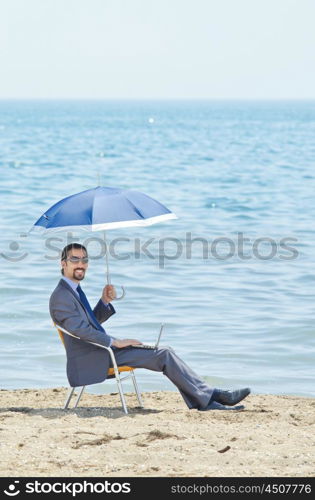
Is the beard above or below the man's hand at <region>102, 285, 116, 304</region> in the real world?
above

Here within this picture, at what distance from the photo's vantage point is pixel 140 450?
5.87 m

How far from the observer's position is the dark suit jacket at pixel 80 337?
6.90m

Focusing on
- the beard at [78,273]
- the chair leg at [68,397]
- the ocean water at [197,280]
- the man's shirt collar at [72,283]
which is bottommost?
the ocean water at [197,280]

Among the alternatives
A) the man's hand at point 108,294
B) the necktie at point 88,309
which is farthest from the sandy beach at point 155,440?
the man's hand at point 108,294

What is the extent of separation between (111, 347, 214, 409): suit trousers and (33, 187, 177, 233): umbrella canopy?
2.94ft

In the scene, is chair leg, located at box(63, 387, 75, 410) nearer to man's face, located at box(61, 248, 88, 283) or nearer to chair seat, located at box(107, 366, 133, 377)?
chair seat, located at box(107, 366, 133, 377)

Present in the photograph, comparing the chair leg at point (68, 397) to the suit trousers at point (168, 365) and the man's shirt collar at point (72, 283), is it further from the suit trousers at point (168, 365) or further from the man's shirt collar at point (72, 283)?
the man's shirt collar at point (72, 283)

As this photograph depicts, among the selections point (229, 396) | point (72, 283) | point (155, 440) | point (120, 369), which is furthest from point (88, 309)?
point (155, 440)

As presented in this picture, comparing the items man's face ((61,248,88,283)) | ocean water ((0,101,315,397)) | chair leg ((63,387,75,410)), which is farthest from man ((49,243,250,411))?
ocean water ((0,101,315,397))

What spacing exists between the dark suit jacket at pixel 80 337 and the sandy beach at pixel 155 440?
29cm

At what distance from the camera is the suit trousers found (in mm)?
7052

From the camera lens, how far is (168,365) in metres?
7.06

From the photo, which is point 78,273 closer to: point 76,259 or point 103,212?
point 76,259
